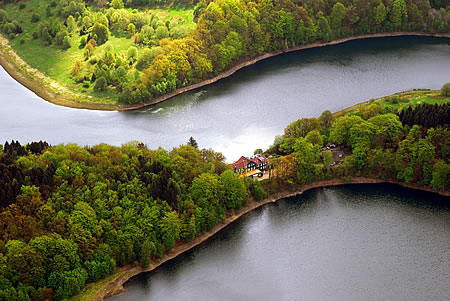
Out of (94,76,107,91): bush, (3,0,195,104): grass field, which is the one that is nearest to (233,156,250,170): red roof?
(3,0,195,104): grass field

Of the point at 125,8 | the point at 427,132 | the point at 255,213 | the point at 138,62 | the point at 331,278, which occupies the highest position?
the point at 125,8

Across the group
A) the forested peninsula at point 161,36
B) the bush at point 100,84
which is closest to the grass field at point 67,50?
the forested peninsula at point 161,36

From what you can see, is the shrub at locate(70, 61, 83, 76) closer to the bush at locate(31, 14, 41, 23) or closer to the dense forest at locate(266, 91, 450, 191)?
the bush at locate(31, 14, 41, 23)

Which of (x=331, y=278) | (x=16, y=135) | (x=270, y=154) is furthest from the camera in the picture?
(x=16, y=135)

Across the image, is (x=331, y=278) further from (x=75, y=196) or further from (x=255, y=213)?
(x=75, y=196)

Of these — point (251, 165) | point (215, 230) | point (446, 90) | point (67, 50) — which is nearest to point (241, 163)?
point (251, 165)

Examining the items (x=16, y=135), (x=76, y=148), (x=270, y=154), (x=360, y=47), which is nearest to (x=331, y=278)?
(x=270, y=154)
